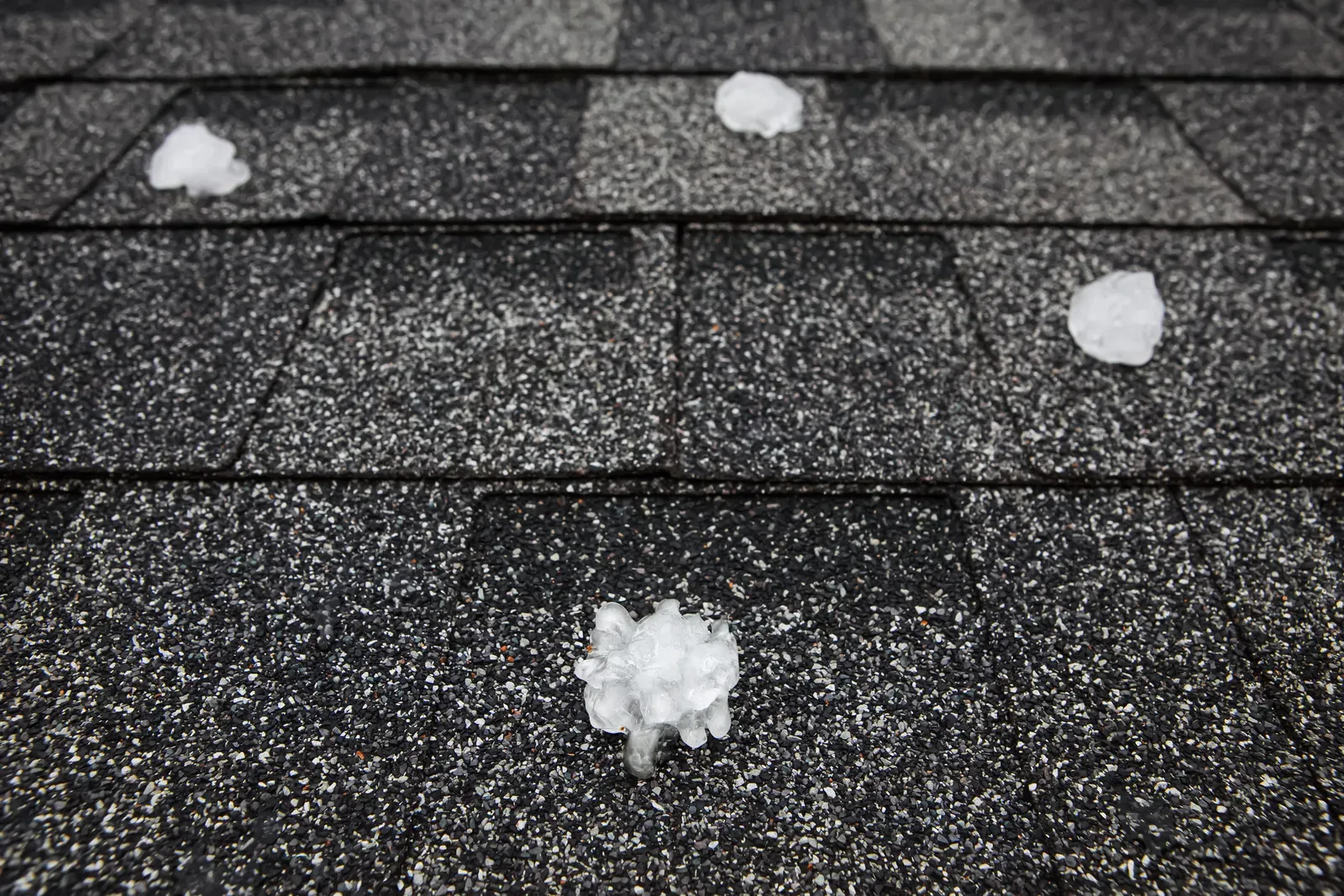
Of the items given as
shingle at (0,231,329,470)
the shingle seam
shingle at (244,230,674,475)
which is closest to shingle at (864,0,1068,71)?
shingle at (244,230,674,475)

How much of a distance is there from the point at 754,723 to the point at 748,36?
190 cm

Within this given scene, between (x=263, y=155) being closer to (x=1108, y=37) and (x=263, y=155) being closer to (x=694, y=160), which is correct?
(x=694, y=160)

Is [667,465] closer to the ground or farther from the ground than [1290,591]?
farther from the ground

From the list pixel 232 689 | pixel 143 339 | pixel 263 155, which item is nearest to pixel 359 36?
pixel 263 155

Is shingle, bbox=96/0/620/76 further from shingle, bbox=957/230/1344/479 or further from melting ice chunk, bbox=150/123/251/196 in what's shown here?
shingle, bbox=957/230/1344/479

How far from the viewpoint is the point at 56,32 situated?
95.1 inches

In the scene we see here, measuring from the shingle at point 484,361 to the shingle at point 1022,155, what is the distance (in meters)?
0.60

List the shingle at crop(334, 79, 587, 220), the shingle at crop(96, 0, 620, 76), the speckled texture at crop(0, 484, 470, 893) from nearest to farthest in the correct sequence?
1. the speckled texture at crop(0, 484, 470, 893)
2. the shingle at crop(334, 79, 587, 220)
3. the shingle at crop(96, 0, 620, 76)

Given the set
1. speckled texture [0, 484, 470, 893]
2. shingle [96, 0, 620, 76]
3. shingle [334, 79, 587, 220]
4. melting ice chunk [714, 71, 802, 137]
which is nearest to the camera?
speckled texture [0, 484, 470, 893]

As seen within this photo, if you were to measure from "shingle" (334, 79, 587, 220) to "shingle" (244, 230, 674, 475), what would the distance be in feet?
0.29

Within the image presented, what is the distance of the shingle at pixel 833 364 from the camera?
1480 millimetres

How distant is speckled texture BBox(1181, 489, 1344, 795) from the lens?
1217mm

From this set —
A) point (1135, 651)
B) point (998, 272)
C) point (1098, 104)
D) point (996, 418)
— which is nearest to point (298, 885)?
point (1135, 651)

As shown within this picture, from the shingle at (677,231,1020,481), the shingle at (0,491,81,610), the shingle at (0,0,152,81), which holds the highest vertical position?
the shingle at (0,0,152,81)
